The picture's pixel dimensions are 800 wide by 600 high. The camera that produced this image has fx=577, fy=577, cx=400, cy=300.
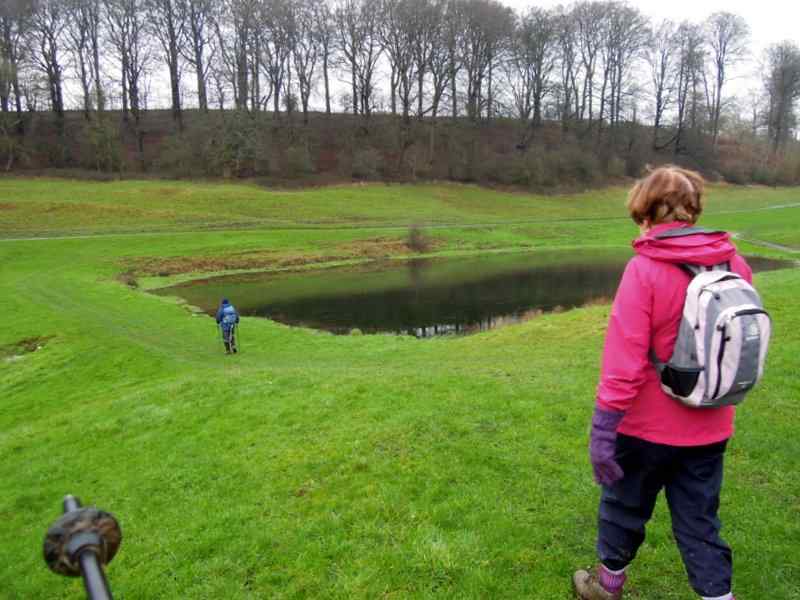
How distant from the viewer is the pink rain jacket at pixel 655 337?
9.59 ft

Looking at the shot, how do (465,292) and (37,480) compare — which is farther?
(465,292)

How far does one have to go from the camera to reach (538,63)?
71.0 m

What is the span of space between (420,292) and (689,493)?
25.2m

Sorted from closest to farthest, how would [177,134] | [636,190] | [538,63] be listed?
[636,190] < [177,134] < [538,63]

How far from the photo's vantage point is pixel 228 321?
51.6ft

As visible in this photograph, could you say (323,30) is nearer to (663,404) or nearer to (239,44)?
(239,44)

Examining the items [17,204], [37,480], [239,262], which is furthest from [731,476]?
[17,204]

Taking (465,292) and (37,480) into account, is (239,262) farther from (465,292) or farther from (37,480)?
(37,480)

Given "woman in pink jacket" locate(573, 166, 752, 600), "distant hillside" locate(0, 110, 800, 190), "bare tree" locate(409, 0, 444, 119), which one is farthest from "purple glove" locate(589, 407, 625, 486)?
"bare tree" locate(409, 0, 444, 119)

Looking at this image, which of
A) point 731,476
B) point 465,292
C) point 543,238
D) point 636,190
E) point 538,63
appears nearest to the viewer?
point 636,190

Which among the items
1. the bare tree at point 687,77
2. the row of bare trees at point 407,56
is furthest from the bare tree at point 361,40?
the bare tree at point 687,77

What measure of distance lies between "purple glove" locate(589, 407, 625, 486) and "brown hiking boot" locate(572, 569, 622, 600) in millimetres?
968

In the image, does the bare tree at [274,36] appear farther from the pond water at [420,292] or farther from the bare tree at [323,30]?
the pond water at [420,292]

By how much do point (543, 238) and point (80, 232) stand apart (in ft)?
111
